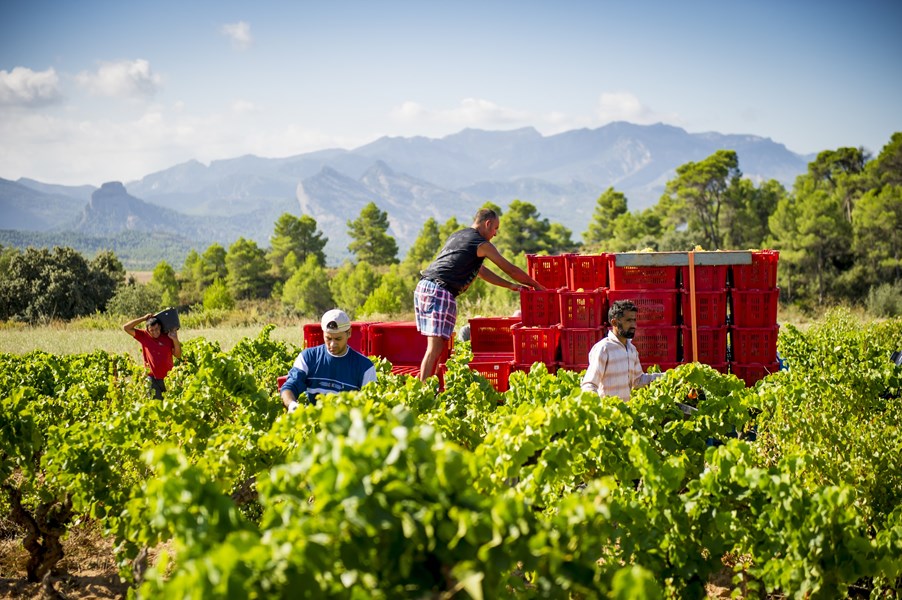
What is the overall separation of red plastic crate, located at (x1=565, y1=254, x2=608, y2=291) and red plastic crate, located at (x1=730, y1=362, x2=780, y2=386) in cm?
143

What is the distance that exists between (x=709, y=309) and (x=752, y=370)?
69 cm

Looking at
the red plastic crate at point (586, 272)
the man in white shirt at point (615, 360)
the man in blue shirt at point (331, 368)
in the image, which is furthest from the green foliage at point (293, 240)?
the man in white shirt at point (615, 360)

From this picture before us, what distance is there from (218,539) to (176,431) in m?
2.97

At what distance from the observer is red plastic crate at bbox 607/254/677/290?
284 inches

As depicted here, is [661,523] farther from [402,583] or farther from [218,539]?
[218,539]

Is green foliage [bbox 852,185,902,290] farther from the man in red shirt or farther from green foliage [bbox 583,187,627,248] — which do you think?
A: green foliage [bbox 583,187,627,248]

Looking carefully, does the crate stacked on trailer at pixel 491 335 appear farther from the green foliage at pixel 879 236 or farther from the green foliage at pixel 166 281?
the green foliage at pixel 166 281

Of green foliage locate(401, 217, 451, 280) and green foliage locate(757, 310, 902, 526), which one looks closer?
green foliage locate(757, 310, 902, 526)

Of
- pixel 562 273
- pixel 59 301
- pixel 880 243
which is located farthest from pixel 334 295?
pixel 562 273

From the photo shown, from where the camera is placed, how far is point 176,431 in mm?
5160

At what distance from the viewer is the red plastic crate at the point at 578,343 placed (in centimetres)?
712

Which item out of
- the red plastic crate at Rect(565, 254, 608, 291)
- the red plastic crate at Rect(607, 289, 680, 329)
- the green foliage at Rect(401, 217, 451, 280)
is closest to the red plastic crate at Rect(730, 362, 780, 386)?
the red plastic crate at Rect(607, 289, 680, 329)

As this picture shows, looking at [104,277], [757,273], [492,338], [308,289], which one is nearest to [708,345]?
[757,273]

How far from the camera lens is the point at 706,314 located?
23.4 ft
